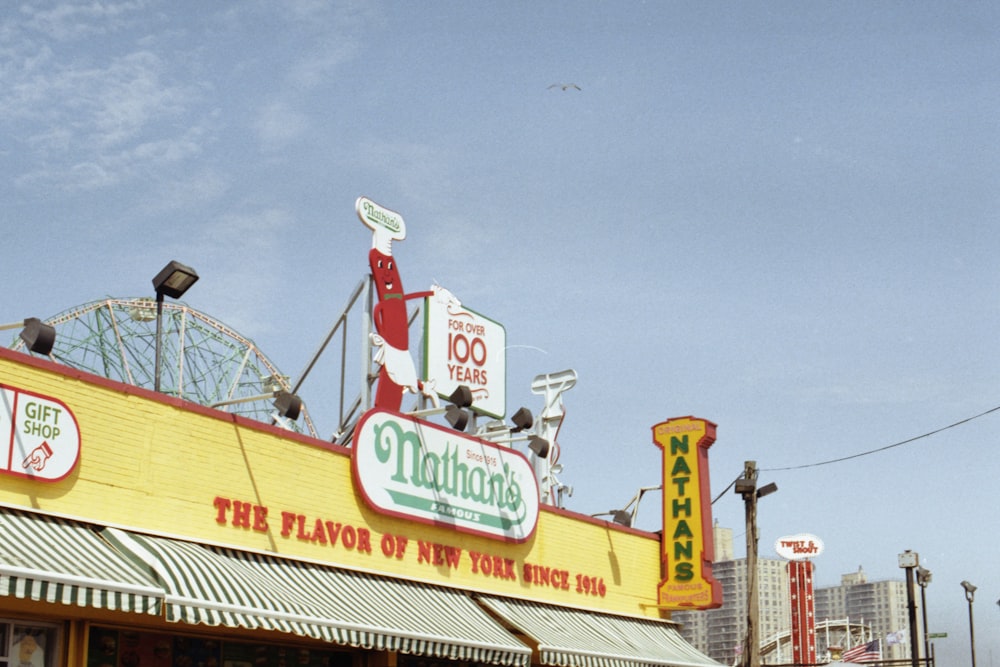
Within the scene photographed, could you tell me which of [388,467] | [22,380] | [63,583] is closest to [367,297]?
[388,467]

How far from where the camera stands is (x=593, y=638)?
2172 centimetres

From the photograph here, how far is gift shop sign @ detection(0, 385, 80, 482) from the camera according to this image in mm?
13781

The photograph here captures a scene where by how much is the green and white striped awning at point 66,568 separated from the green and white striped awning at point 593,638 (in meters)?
7.78

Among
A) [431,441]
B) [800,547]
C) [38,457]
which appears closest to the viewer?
[38,457]

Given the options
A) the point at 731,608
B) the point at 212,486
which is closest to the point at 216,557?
the point at 212,486

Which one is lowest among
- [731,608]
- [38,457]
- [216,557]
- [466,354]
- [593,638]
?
[593,638]

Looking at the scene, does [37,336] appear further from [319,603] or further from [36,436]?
[319,603]

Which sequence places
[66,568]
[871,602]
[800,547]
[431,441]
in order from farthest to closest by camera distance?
[871,602], [800,547], [431,441], [66,568]

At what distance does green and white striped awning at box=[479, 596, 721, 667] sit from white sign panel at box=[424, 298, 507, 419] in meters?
3.97

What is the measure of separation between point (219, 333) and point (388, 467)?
1148 inches

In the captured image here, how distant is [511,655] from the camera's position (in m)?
18.6

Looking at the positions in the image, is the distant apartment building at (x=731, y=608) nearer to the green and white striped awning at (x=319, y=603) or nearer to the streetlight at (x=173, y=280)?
the green and white striped awning at (x=319, y=603)

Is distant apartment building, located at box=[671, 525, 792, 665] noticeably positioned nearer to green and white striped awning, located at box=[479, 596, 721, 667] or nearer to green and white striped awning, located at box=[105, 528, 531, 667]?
green and white striped awning, located at box=[479, 596, 721, 667]

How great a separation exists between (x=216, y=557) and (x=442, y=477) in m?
5.35
